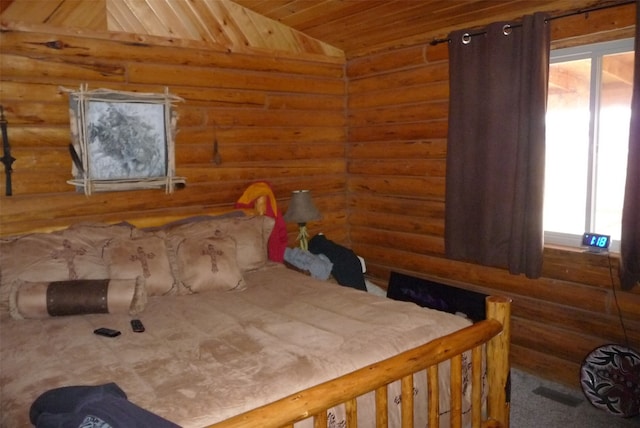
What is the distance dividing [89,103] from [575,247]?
118 inches

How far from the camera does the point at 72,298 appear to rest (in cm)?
246

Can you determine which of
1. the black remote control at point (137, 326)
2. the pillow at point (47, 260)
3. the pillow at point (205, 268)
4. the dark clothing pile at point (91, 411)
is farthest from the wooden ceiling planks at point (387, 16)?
→ the dark clothing pile at point (91, 411)

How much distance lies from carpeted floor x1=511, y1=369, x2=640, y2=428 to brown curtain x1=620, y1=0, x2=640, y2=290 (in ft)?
2.28

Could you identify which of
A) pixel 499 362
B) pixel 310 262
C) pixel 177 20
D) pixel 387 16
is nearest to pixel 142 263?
pixel 310 262

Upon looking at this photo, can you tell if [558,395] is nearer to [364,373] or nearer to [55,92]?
[364,373]

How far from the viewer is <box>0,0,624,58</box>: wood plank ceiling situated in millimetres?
2920

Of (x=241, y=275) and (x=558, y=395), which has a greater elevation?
(x=241, y=275)

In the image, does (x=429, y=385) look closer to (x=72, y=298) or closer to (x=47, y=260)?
(x=72, y=298)

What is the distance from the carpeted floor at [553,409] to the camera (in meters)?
2.62

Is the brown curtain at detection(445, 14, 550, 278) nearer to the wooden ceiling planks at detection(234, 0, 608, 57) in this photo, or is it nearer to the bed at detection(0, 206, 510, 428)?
the wooden ceiling planks at detection(234, 0, 608, 57)

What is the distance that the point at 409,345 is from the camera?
A: 6.65 feet

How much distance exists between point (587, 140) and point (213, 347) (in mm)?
2400

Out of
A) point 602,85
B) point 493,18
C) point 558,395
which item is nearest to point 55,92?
point 493,18

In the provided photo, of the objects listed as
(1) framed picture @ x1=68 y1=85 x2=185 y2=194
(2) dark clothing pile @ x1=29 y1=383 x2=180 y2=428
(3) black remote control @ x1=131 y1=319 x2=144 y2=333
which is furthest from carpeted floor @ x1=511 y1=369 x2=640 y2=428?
(1) framed picture @ x1=68 y1=85 x2=185 y2=194
